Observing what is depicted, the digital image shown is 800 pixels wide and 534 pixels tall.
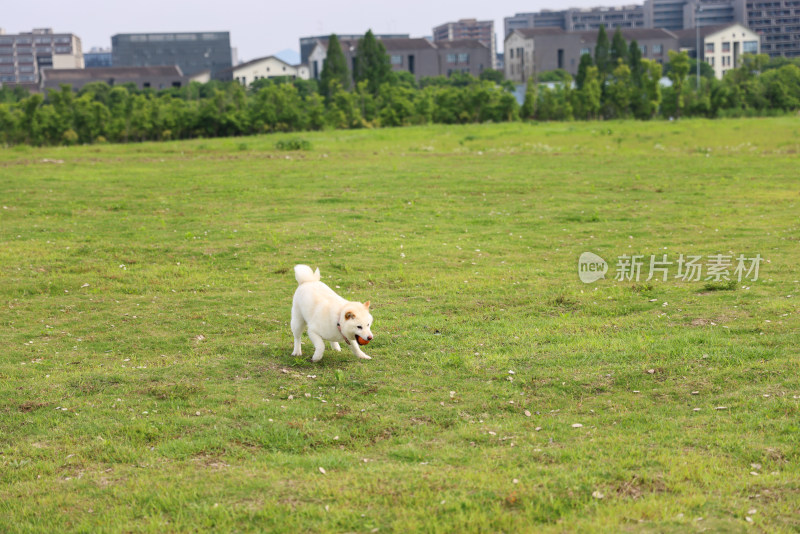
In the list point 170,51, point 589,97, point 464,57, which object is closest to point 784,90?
point 589,97

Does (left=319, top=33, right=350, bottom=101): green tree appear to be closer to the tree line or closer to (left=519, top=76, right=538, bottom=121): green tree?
the tree line

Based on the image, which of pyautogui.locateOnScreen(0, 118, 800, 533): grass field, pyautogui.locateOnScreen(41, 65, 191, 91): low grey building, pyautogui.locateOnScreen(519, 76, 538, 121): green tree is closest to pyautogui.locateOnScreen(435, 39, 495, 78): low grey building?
pyautogui.locateOnScreen(41, 65, 191, 91): low grey building

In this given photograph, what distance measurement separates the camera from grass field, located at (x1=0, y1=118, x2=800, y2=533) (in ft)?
19.0

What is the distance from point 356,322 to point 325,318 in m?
0.49

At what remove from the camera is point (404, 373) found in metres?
8.87

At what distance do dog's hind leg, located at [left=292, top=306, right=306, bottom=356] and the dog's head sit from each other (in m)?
0.82

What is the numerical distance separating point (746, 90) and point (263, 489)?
202 feet

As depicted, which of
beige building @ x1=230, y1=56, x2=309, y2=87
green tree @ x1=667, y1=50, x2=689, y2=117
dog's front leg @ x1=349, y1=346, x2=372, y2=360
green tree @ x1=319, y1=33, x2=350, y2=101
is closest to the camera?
dog's front leg @ x1=349, y1=346, x2=372, y2=360

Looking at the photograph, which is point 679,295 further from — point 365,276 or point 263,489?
point 263,489

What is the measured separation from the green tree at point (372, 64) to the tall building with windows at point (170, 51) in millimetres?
94923

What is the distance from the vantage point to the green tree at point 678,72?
52812mm

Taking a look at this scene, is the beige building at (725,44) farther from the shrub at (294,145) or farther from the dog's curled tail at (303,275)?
the dog's curled tail at (303,275)

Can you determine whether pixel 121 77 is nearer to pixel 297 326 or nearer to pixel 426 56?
pixel 426 56

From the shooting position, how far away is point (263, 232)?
18.3 metres
